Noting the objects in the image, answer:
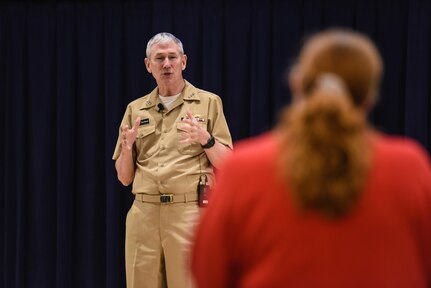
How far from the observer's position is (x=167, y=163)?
3309mm

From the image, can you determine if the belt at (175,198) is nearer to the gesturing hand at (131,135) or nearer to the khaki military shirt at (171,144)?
the khaki military shirt at (171,144)

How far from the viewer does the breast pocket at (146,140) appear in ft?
11.1

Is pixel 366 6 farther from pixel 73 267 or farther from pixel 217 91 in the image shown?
pixel 73 267

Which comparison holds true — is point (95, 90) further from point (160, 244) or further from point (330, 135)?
point (330, 135)

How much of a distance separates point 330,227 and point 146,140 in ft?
7.15

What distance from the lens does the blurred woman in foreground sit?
1.28 metres

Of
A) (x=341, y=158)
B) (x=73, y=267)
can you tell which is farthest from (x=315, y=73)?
(x=73, y=267)

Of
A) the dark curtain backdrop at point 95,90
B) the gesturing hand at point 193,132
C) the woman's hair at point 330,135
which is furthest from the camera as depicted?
the dark curtain backdrop at point 95,90

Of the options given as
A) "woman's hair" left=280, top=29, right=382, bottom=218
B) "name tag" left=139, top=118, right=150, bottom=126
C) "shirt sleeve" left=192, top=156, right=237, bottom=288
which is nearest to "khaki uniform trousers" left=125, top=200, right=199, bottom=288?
"name tag" left=139, top=118, right=150, bottom=126

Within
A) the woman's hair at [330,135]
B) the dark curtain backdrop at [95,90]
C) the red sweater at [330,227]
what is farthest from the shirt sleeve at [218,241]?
the dark curtain backdrop at [95,90]

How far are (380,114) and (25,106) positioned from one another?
8.06 feet

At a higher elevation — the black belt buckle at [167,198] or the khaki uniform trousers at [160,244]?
the black belt buckle at [167,198]

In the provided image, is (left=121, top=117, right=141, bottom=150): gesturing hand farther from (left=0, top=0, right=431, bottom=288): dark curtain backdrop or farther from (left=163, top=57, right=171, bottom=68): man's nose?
(left=0, top=0, right=431, bottom=288): dark curtain backdrop

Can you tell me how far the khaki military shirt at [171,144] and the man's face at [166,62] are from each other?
0.09 metres
